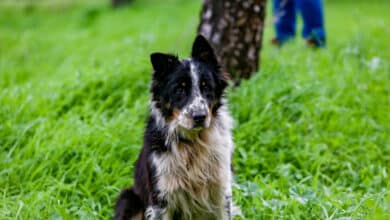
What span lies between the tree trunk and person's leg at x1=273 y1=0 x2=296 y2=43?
1739mm

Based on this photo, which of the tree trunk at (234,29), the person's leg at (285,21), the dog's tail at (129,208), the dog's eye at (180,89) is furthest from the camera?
the person's leg at (285,21)

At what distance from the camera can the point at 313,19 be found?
6188 millimetres

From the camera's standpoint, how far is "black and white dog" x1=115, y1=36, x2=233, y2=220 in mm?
2916

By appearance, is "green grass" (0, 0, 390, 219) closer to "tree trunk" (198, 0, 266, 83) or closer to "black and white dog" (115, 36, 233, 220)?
"tree trunk" (198, 0, 266, 83)

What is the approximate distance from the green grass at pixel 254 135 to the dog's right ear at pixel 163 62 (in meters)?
1.02

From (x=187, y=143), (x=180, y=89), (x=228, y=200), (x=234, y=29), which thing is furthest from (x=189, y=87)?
(x=234, y=29)

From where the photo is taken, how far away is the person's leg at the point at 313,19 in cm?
612

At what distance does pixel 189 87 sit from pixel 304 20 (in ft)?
12.4

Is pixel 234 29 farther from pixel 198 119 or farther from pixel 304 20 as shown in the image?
pixel 198 119

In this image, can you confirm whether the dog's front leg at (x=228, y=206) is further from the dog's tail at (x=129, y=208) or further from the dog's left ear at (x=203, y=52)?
the dog's left ear at (x=203, y=52)

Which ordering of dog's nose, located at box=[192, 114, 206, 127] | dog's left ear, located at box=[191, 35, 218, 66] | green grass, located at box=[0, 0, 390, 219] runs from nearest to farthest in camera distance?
1. dog's nose, located at box=[192, 114, 206, 127]
2. dog's left ear, located at box=[191, 35, 218, 66]
3. green grass, located at box=[0, 0, 390, 219]

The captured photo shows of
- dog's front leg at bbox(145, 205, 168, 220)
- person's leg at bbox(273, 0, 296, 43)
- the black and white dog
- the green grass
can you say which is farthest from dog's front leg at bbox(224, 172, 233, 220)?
person's leg at bbox(273, 0, 296, 43)

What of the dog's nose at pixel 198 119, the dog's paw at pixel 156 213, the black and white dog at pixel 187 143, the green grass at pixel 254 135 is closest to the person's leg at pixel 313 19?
the green grass at pixel 254 135

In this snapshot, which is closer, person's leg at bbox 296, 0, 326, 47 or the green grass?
the green grass
